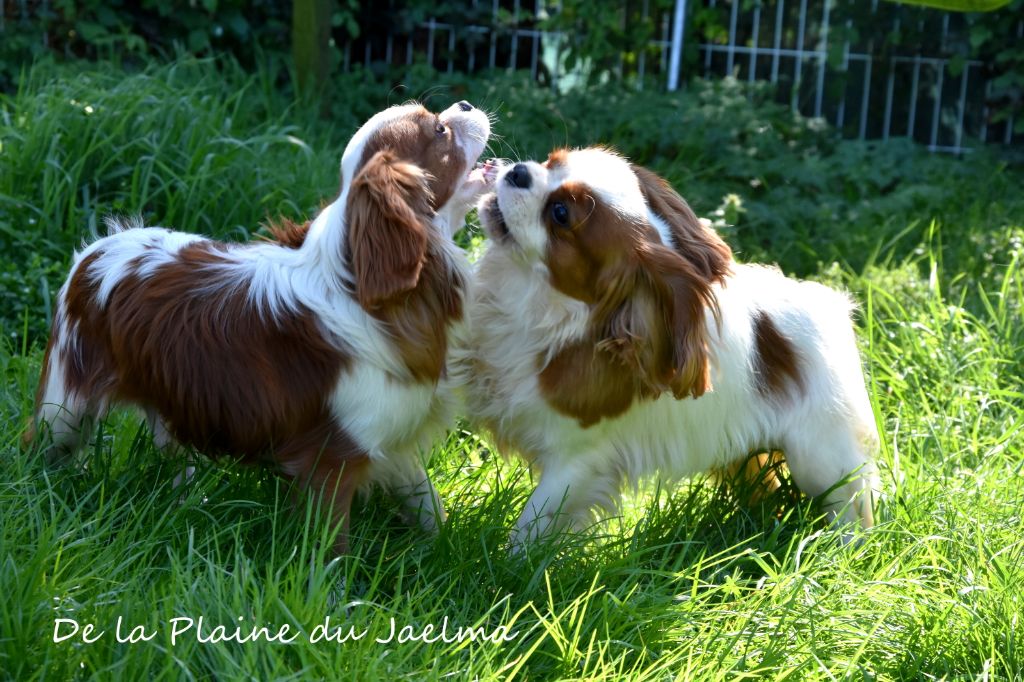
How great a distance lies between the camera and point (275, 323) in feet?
9.68

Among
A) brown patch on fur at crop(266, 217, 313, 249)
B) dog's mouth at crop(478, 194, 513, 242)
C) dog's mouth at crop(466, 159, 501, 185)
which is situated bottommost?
brown patch on fur at crop(266, 217, 313, 249)

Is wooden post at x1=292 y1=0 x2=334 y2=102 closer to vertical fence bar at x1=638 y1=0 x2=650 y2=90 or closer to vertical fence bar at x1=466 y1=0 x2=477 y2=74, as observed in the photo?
vertical fence bar at x1=466 y1=0 x2=477 y2=74

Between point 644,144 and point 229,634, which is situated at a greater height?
point 644,144

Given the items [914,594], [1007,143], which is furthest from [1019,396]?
[1007,143]

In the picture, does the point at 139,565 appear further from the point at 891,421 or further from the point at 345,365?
the point at 891,421

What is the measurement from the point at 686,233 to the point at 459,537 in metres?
1.01

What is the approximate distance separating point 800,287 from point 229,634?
6.56 ft

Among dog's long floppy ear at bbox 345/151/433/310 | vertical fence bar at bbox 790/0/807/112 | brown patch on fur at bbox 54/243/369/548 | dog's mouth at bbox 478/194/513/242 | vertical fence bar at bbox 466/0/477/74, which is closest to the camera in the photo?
dog's long floppy ear at bbox 345/151/433/310

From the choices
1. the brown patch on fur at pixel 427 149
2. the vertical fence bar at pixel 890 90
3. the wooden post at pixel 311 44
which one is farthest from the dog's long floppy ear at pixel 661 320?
the vertical fence bar at pixel 890 90

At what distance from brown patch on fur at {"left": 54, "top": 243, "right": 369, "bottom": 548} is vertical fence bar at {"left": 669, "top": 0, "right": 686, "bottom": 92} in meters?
A: 5.15

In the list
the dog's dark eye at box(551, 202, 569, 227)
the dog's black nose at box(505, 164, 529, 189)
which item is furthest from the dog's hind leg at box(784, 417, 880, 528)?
the dog's black nose at box(505, 164, 529, 189)

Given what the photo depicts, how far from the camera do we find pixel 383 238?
2.82 meters

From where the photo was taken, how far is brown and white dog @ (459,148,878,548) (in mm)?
3035

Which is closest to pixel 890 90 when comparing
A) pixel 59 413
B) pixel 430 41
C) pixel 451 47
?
Answer: pixel 451 47
